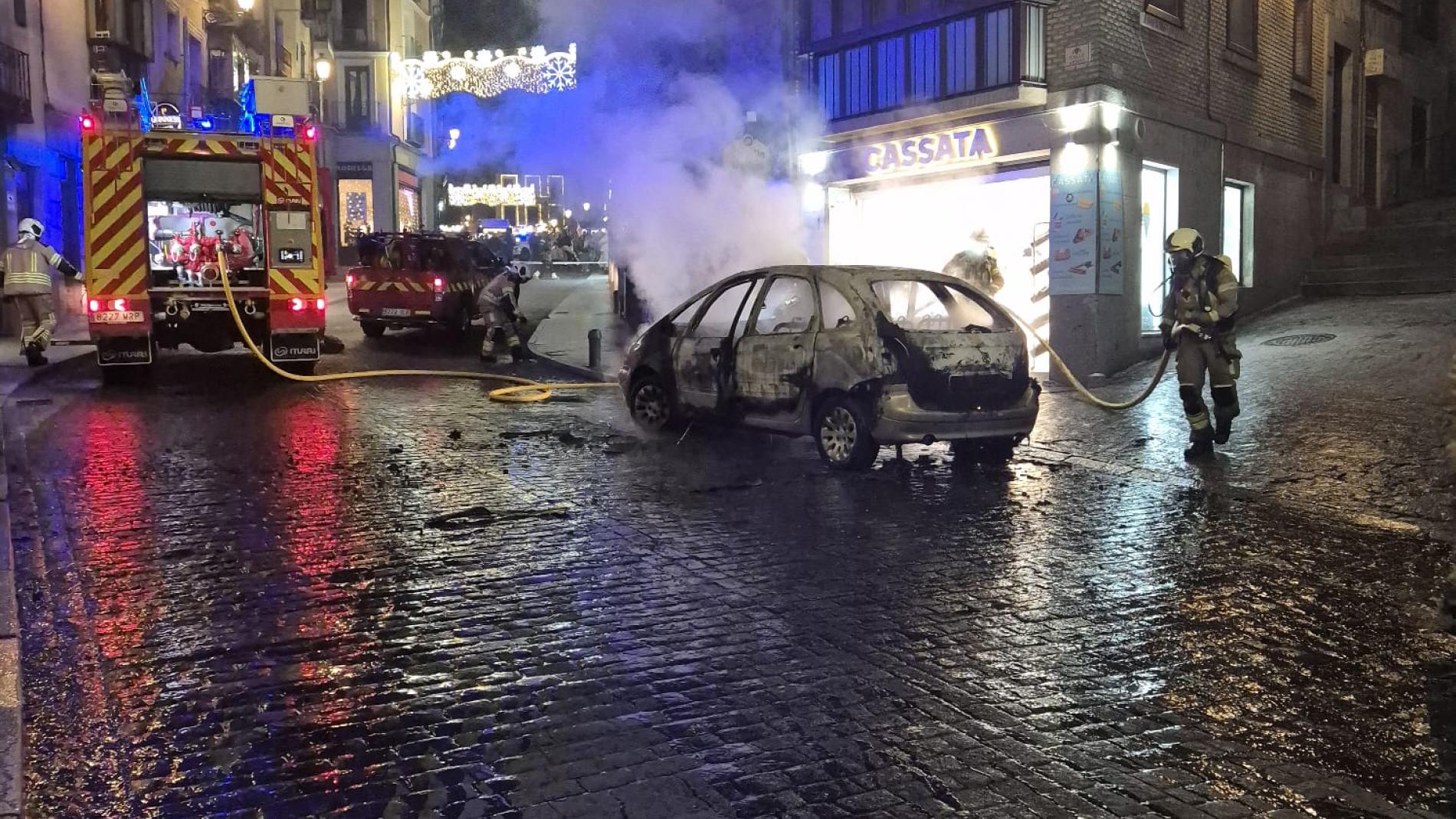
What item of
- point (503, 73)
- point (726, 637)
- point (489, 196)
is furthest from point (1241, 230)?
point (489, 196)

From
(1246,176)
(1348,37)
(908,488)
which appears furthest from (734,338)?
(1348,37)

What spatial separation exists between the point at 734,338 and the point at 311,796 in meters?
6.23

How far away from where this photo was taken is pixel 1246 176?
55.1ft

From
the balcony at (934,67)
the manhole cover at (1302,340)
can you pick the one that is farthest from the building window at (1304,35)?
the balcony at (934,67)

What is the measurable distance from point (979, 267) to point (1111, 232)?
171 cm

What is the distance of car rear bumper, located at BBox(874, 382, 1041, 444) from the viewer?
26.3ft

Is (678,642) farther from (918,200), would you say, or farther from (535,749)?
(918,200)

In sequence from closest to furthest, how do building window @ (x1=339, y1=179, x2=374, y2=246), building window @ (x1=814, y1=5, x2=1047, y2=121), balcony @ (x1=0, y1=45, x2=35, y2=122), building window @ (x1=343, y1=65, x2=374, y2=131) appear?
building window @ (x1=814, y1=5, x2=1047, y2=121) < balcony @ (x1=0, y1=45, x2=35, y2=122) < building window @ (x1=339, y1=179, x2=374, y2=246) < building window @ (x1=343, y1=65, x2=374, y2=131)

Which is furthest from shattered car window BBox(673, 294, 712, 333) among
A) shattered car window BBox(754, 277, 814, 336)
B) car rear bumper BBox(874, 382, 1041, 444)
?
car rear bumper BBox(874, 382, 1041, 444)

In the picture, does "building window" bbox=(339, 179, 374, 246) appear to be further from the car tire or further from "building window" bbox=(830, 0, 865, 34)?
the car tire

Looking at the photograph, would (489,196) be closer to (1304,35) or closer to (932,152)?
(932,152)

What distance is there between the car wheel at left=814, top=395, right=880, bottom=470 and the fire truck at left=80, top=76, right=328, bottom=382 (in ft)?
26.6

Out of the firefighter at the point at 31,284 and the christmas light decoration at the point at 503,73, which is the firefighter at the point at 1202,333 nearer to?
the christmas light decoration at the point at 503,73

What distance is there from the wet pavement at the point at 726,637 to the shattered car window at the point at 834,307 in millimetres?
1092
